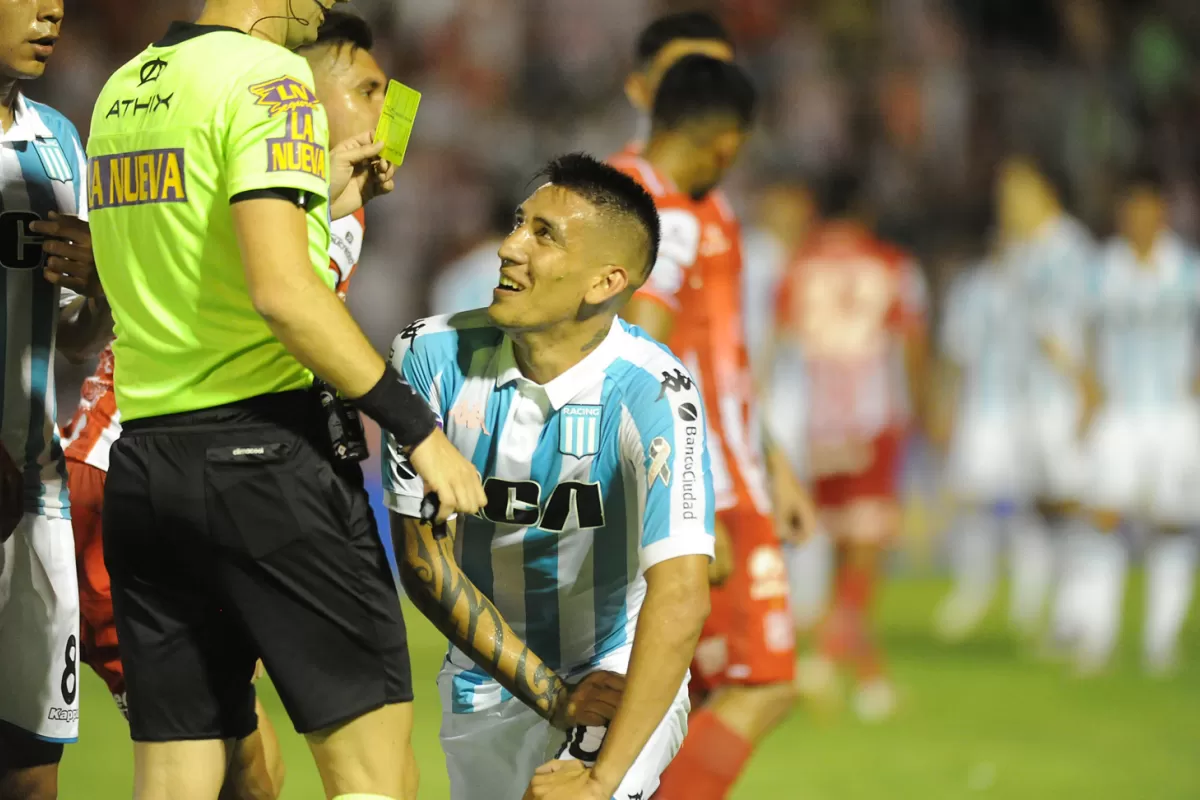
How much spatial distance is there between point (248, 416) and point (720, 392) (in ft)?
7.24

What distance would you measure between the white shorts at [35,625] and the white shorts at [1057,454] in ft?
22.5

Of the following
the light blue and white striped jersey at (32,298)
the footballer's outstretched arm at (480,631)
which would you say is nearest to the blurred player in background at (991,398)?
the footballer's outstretched arm at (480,631)

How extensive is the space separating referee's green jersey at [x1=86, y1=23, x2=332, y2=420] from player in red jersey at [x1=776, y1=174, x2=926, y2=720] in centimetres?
528

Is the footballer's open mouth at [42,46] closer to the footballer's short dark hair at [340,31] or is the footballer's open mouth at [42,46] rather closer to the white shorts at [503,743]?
the footballer's short dark hair at [340,31]

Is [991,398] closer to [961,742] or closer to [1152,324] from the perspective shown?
[1152,324]

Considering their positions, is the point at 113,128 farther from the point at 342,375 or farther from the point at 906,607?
the point at 906,607

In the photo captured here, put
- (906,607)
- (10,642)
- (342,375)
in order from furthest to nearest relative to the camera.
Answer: (906,607), (10,642), (342,375)

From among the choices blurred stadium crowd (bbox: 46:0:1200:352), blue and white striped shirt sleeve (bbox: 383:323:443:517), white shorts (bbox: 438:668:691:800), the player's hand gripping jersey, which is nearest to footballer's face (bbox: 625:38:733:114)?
the player's hand gripping jersey

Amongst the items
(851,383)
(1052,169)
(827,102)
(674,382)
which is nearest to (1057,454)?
(851,383)

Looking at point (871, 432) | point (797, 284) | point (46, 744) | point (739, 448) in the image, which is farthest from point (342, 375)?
point (797, 284)

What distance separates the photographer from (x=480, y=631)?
3250 millimetres

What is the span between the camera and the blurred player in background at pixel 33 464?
11.5 feet

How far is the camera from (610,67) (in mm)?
13836

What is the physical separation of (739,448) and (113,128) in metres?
2.36
